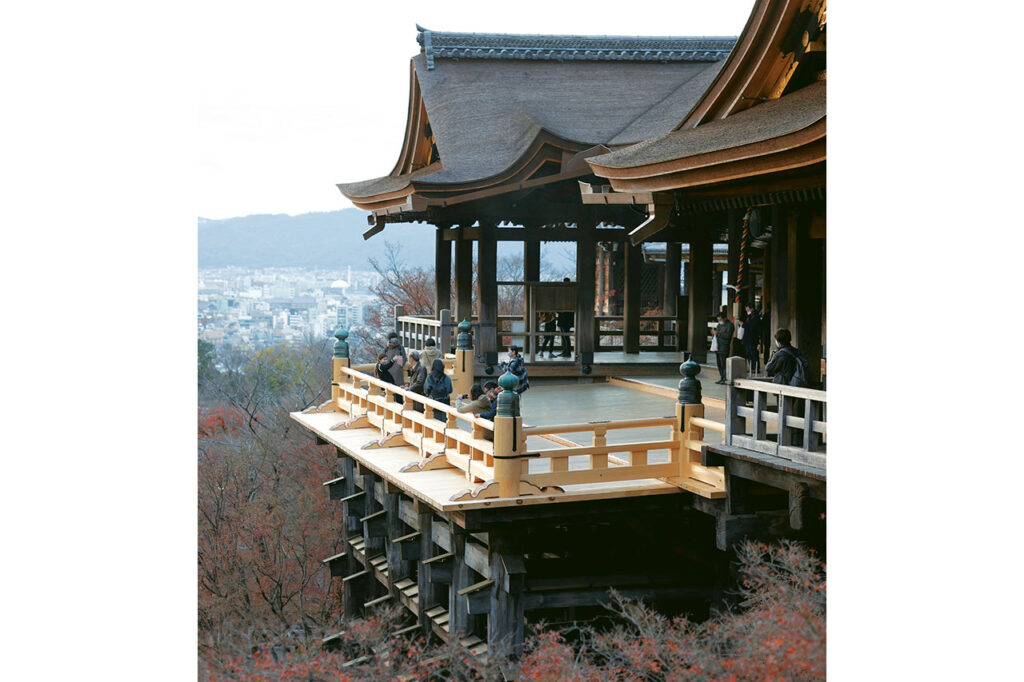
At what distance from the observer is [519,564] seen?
789 centimetres

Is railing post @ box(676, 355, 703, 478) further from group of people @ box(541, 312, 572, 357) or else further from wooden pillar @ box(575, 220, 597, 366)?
group of people @ box(541, 312, 572, 357)

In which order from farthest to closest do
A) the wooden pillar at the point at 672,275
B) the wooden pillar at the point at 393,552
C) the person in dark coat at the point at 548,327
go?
the wooden pillar at the point at 672,275
the person in dark coat at the point at 548,327
the wooden pillar at the point at 393,552

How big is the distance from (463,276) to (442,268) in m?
0.67

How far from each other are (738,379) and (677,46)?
8.49m

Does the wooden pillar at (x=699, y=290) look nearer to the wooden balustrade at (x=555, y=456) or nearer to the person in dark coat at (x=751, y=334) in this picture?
the person in dark coat at (x=751, y=334)

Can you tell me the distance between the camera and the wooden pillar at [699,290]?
1295 centimetres

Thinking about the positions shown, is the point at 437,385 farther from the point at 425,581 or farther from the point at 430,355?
the point at 430,355

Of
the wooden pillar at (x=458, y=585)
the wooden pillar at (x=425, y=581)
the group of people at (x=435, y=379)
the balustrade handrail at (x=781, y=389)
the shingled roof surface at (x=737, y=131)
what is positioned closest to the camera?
the balustrade handrail at (x=781, y=389)

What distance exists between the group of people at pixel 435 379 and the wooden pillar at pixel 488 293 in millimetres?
281

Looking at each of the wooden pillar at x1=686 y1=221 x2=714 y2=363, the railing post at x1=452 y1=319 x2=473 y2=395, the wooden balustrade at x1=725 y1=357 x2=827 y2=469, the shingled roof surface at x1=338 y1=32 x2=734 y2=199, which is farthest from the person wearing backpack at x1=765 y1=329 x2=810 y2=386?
the wooden pillar at x1=686 y1=221 x2=714 y2=363

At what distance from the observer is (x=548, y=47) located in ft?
46.4

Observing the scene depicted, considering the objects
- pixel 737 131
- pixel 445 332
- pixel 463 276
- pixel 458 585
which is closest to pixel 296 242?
pixel 463 276

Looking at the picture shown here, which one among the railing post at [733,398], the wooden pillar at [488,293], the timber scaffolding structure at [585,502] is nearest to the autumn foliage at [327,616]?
the timber scaffolding structure at [585,502]

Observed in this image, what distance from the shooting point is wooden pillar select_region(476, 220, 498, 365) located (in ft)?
43.2
